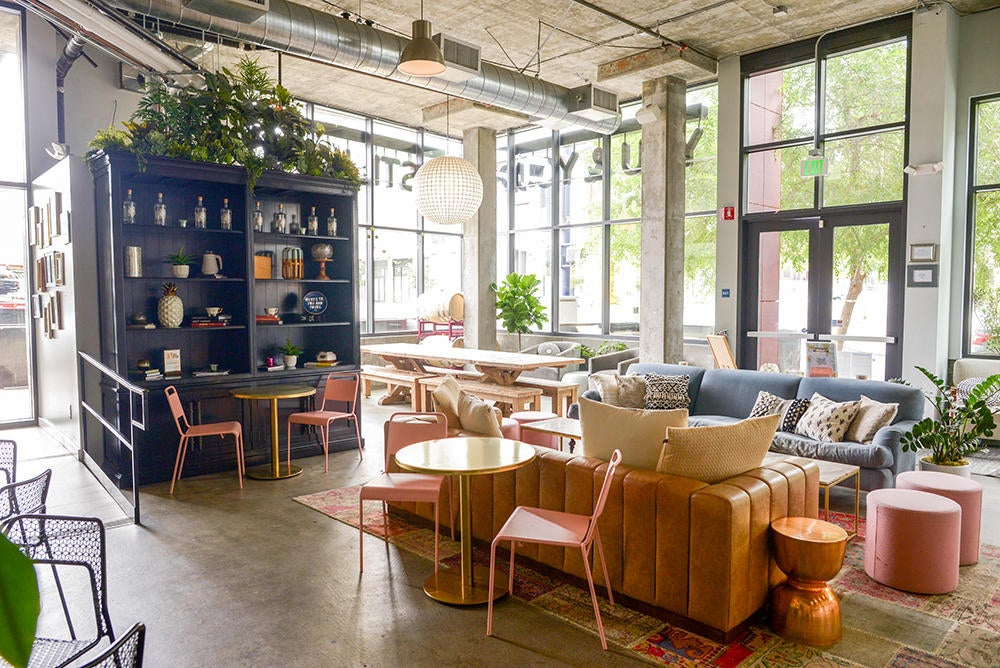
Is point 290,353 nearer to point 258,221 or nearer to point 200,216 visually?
point 258,221

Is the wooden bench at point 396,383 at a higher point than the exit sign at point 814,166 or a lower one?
lower

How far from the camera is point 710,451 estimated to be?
10.5 feet

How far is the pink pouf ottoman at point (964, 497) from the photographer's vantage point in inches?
150

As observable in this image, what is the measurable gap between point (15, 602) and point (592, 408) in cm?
316

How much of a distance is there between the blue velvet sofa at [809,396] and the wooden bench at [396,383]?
2.46 meters

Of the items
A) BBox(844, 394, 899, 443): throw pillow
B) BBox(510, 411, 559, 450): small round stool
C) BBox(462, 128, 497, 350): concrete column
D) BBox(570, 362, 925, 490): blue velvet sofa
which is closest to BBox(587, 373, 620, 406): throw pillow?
BBox(570, 362, 925, 490): blue velvet sofa

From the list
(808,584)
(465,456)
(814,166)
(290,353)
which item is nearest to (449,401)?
(465,456)

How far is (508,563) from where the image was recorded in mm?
3867

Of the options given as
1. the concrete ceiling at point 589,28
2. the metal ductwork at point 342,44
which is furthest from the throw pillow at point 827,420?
the metal ductwork at point 342,44

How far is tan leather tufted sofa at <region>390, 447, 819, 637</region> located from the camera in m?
2.96

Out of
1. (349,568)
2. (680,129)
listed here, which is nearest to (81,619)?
(349,568)

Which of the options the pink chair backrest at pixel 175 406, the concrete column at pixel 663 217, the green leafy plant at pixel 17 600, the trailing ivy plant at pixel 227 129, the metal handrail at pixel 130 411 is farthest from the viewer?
the concrete column at pixel 663 217

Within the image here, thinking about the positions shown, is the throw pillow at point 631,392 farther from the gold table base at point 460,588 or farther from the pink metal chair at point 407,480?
the gold table base at point 460,588

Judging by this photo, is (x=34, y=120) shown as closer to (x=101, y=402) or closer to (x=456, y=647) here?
(x=101, y=402)
